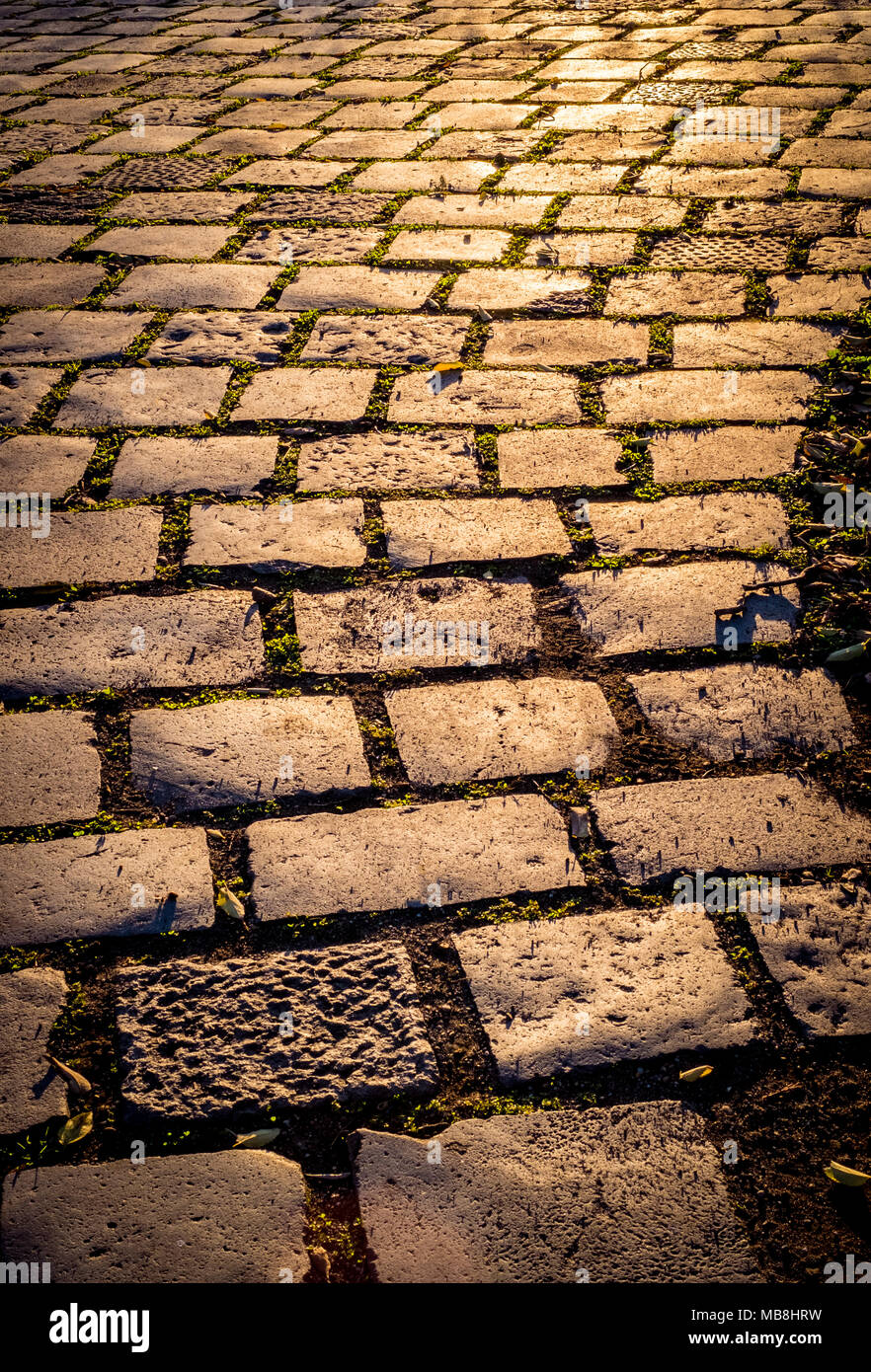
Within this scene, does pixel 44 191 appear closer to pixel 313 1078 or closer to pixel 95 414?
pixel 95 414

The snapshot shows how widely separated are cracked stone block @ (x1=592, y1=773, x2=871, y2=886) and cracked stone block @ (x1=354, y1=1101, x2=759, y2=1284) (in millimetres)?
489

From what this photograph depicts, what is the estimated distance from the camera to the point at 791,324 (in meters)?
3.32

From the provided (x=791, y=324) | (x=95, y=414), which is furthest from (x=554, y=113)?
(x=95, y=414)

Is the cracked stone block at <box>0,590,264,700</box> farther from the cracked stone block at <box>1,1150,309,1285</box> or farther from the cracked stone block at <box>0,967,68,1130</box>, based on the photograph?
the cracked stone block at <box>1,1150,309,1285</box>

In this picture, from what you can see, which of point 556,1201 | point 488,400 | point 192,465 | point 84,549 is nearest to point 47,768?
point 84,549

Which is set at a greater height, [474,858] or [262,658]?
[262,658]

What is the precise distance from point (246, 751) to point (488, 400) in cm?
156

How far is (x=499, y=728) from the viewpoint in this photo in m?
2.11

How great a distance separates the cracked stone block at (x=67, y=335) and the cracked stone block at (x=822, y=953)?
275 centimetres

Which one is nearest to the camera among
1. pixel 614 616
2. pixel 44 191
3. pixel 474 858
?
pixel 474 858

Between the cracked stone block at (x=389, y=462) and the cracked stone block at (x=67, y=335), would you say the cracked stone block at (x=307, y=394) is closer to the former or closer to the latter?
the cracked stone block at (x=389, y=462)

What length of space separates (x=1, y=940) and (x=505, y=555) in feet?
4.81

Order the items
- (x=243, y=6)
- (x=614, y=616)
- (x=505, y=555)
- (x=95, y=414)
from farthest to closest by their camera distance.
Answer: (x=243, y=6) < (x=95, y=414) < (x=505, y=555) < (x=614, y=616)

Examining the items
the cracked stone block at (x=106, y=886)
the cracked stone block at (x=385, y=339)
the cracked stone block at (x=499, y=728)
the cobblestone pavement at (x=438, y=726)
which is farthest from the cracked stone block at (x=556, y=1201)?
the cracked stone block at (x=385, y=339)
